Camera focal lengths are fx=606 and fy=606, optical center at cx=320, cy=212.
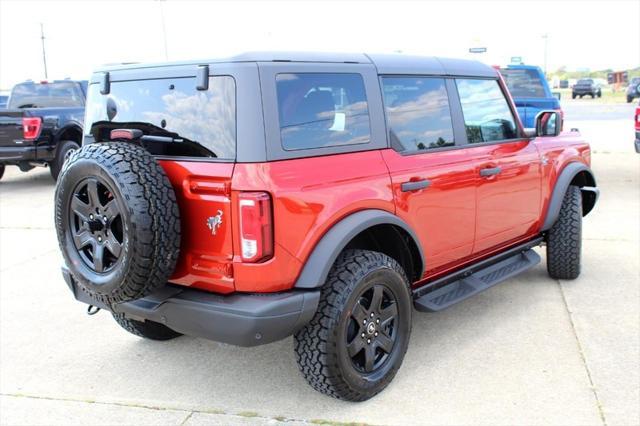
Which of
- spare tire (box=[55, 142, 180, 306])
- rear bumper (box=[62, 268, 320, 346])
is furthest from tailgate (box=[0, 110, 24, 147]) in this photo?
rear bumper (box=[62, 268, 320, 346])

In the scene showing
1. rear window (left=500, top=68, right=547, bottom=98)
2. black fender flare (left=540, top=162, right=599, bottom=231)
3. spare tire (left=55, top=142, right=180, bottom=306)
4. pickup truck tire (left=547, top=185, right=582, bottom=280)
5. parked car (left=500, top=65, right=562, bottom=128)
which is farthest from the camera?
rear window (left=500, top=68, right=547, bottom=98)

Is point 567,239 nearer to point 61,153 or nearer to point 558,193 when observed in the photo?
point 558,193

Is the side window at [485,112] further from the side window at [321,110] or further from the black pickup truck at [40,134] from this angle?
the black pickup truck at [40,134]

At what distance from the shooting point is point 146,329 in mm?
4086

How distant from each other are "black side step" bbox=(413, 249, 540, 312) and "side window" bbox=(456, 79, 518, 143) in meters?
0.97

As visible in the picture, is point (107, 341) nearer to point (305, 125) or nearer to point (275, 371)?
point (275, 371)

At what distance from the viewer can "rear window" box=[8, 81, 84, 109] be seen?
1191cm

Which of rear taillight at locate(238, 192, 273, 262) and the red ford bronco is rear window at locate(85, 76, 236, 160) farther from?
rear taillight at locate(238, 192, 273, 262)

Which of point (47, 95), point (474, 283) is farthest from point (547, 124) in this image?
point (47, 95)

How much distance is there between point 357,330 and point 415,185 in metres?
0.92

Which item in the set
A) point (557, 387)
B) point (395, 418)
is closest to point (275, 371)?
point (395, 418)

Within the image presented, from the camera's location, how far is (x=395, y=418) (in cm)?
315

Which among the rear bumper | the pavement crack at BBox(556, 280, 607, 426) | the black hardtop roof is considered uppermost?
the black hardtop roof

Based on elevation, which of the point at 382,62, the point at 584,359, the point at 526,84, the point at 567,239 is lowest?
the point at 584,359
